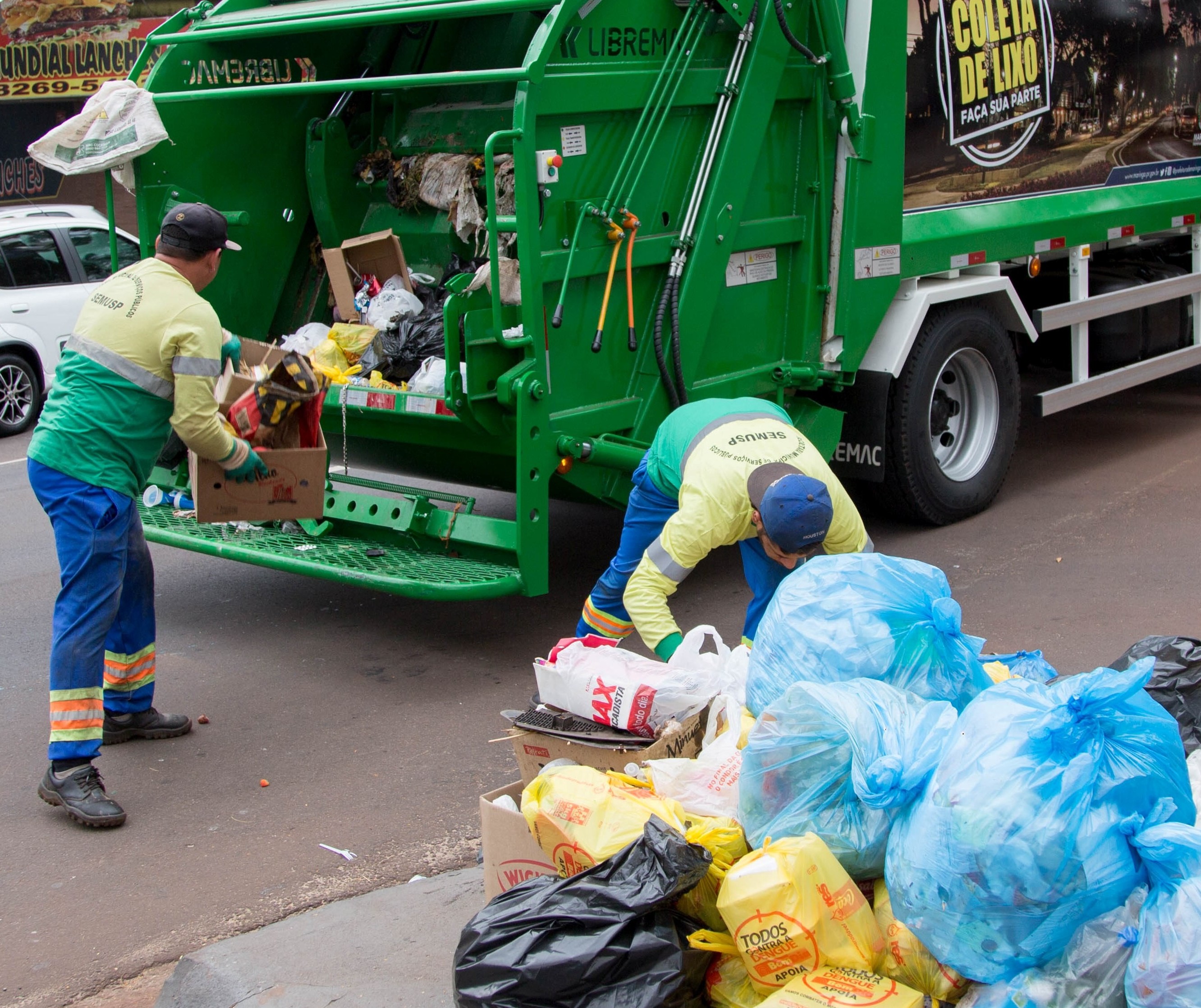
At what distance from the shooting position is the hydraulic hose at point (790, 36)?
16.2 feet

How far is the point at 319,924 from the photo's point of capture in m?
3.11

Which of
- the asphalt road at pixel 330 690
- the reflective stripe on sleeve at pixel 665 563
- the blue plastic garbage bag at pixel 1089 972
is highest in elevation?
the reflective stripe on sleeve at pixel 665 563

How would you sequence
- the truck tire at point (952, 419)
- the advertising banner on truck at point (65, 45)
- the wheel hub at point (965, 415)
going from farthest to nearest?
the advertising banner on truck at point (65, 45)
the wheel hub at point (965, 415)
the truck tire at point (952, 419)

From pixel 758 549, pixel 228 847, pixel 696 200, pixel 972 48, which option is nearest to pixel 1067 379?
pixel 972 48

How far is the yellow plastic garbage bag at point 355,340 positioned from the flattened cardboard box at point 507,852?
2.88 meters

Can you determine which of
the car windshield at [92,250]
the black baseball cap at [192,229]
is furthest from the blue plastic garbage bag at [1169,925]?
the car windshield at [92,250]

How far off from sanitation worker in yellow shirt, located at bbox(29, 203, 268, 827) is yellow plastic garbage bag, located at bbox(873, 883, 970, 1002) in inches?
88.3

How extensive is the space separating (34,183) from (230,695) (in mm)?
13287

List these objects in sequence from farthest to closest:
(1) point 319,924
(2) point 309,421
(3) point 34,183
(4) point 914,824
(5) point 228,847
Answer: (3) point 34,183, (2) point 309,421, (5) point 228,847, (1) point 319,924, (4) point 914,824

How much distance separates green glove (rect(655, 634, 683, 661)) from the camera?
3375mm

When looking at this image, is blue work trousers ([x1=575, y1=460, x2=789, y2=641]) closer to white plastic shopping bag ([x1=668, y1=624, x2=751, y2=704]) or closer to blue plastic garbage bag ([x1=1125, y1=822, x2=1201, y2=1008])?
white plastic shopping bag ([x1=668, y1=624, x2=751, y2=704])

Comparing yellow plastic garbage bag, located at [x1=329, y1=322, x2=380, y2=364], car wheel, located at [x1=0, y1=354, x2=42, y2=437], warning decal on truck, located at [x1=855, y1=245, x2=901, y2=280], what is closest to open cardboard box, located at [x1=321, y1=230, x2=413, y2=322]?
yellow plastic garbage bag, located at [x1=329, y1=322, x2=380, y2=364]

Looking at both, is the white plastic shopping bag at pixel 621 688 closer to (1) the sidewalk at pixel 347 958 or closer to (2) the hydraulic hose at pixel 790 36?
(1) the sidewalk at pixel 347 958

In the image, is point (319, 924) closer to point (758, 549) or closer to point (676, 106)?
point (758, 549)
